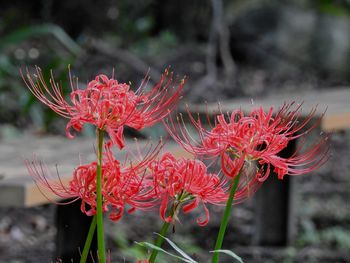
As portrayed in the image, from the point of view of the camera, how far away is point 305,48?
878cm

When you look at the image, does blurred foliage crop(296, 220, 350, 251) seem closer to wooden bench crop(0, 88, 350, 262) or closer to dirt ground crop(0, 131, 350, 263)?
dirt ground crop(0, 131, 350, 263)

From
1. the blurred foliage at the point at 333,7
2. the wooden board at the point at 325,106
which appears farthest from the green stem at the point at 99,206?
the blurred foliage at the point at 333,7

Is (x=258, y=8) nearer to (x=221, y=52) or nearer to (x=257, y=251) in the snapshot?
(x=221, y=52)

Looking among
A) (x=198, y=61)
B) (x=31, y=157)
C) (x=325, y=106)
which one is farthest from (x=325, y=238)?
(x=198, y=61)

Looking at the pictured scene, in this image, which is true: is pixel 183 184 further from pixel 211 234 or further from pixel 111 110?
pixel 211 234

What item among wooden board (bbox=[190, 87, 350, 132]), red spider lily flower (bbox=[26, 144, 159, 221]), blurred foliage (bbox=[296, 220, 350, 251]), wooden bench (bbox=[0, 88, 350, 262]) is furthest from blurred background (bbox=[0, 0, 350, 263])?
red spider lily flower (bbox=[26, 144, 159, 221])

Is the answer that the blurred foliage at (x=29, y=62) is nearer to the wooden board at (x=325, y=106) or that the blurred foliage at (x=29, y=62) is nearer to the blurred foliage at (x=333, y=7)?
the wooden board at (x=325, y=106)

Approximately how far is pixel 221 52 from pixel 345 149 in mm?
1575

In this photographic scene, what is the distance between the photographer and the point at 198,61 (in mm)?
8758

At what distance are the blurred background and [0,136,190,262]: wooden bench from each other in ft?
3.30

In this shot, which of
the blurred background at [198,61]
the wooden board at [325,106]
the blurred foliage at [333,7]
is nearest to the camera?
the wooden board at [325,106]

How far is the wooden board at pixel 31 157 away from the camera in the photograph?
2.47m

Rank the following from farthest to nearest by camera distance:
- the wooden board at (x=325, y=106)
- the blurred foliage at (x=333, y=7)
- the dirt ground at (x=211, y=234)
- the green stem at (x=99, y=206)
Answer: the blurred foliage at (x=333, y=7) → the dirt ground at (x=211, y=234) → the wooden board at (x=325, y=106) → the green stem at (x=99, y=206)

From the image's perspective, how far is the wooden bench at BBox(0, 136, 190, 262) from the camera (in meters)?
2.47
